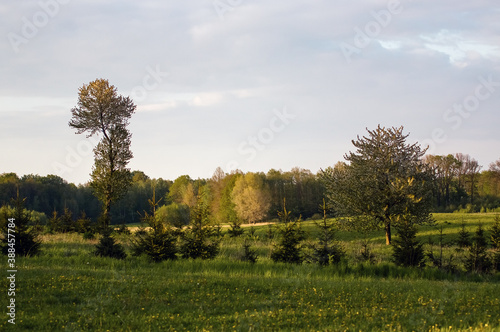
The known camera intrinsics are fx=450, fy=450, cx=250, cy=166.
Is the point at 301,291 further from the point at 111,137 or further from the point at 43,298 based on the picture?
the point at 111,137

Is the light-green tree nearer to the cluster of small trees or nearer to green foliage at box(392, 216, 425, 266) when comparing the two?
the cluster of small trees

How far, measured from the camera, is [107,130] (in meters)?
37.9

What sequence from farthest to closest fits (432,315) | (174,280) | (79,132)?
1. (79,132)
2. (174,280)
3. (432,315)

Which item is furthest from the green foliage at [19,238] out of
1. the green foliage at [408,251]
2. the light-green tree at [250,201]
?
the light-green tree at [250,201]

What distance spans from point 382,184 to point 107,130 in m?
22.8

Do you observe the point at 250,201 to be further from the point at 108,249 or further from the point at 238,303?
the point at 238,303

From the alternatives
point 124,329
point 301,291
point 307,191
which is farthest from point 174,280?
point 307,191

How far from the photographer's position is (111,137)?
37719 millimetres

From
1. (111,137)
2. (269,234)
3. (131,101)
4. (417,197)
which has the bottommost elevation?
(269,234)

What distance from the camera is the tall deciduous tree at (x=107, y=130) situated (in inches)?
1451

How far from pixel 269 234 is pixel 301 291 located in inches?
1013

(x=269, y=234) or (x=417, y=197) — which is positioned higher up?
(x=417, y=197)

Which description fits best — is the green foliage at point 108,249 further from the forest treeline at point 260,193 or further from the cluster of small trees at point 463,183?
the cluster of small trees at point 463,183

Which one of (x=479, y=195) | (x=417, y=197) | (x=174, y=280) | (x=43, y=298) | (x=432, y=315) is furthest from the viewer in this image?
(x=479, y=195)
